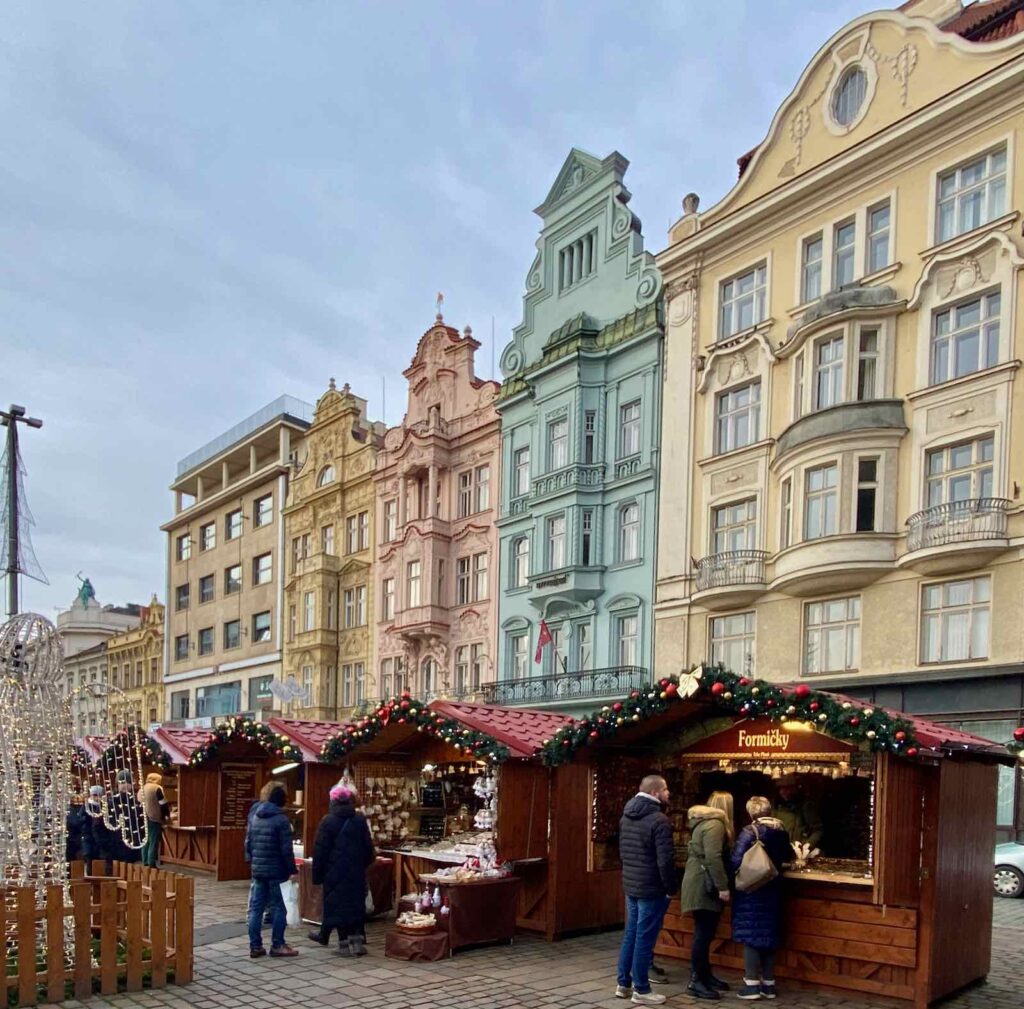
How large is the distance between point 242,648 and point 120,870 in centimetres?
3509

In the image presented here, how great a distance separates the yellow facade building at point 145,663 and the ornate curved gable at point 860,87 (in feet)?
136

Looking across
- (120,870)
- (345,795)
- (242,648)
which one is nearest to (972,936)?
(345,795)

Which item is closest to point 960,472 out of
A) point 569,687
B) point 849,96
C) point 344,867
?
point 849,96

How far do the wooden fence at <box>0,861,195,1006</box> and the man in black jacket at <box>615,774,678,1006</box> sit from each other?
3.96 meters

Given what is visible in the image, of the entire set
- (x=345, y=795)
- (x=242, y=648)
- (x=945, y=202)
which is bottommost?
(x=242, y=648)

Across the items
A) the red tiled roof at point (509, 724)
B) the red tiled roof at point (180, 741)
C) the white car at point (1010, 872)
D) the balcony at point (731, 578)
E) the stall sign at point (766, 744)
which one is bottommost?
the white car at point (1010, 872)

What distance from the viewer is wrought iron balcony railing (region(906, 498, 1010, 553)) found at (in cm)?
1895

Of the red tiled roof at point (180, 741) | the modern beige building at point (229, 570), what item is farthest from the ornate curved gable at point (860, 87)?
the modern beige building at point (229, 570)

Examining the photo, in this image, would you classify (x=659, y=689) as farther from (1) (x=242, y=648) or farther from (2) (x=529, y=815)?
(1) (x=242, y=648)

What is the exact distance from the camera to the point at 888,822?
28.4ft

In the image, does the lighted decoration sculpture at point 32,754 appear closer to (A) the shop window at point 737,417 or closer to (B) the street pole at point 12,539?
(B) the street pole at point 12,539

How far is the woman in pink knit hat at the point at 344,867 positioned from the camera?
34.2 feet

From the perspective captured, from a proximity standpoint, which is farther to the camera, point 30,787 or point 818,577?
point 818,577

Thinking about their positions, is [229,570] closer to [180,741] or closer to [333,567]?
[333,567]
